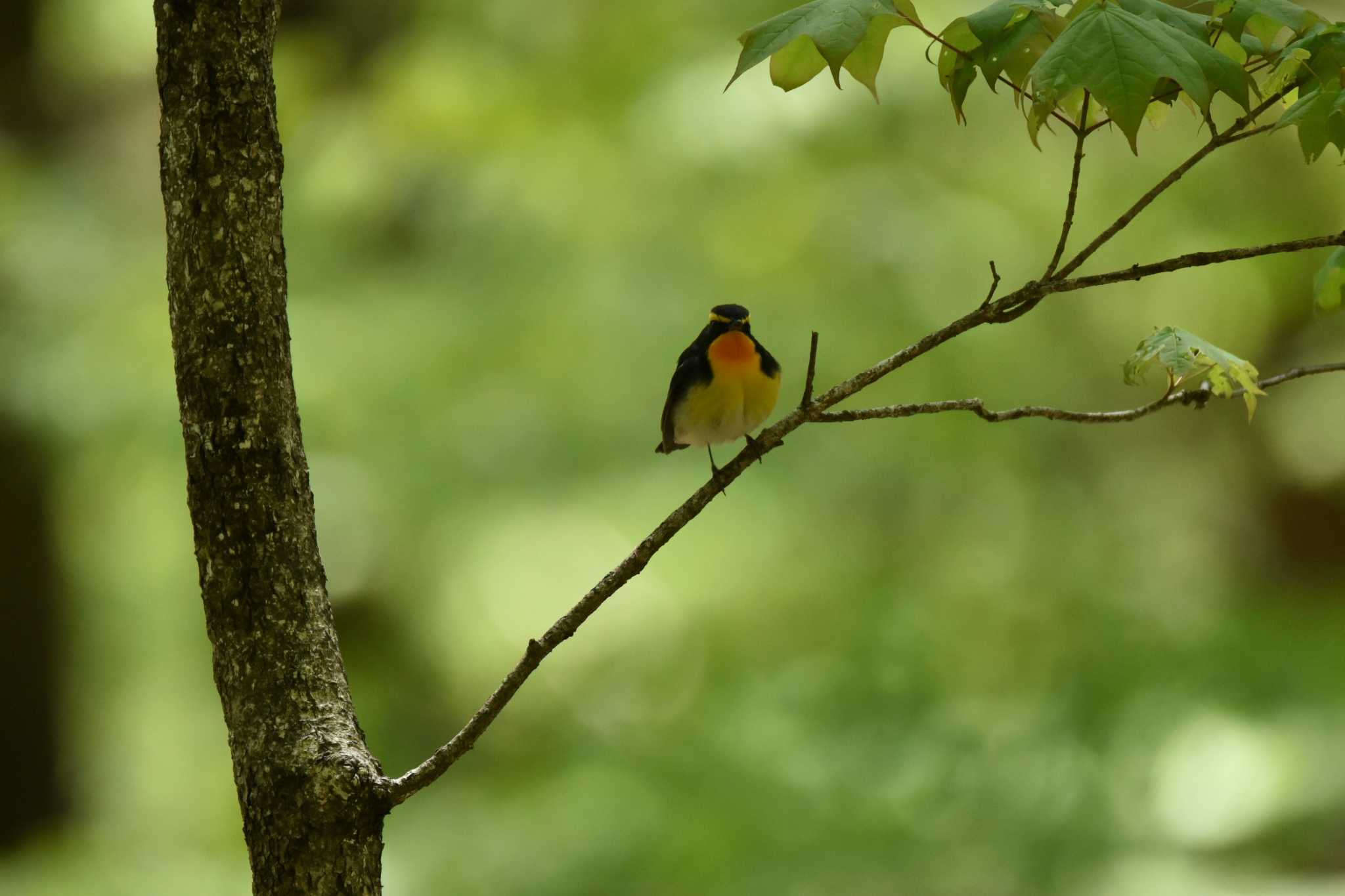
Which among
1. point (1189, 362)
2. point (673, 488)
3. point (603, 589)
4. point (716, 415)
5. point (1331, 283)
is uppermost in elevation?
point (673, 488)

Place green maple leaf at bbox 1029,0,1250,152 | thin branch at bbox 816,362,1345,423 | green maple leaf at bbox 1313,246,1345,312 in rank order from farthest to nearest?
1. green maple leaf at bbox 1313,246,1345,312
2. thin branch at bbox 816,362,1345,423
3. green maple leaf at bbox 1029,0,1250,152

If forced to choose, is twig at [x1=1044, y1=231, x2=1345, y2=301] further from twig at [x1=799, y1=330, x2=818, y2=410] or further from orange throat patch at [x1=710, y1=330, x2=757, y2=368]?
orange throat patch at [x1=710, y1=330, x2=757, y2=368]

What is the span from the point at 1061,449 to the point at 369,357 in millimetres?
3792

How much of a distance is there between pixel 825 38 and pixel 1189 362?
79 cm

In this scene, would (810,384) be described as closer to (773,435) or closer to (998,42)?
(773,435)

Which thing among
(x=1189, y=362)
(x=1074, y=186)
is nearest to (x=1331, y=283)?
(x=1189, y=362)

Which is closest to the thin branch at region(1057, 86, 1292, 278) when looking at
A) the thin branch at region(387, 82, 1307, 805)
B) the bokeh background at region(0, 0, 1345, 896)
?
the thin branch at region(387, 82, 1307, 805)

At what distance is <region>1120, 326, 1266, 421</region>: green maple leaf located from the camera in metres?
1.82

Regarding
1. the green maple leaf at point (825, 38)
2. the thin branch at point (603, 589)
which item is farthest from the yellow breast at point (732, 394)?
the thin branch at point (603, 589)

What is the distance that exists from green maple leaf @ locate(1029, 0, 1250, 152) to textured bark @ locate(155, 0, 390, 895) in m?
1.04

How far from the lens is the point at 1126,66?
4.74 ft

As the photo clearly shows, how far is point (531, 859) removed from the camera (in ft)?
14.2

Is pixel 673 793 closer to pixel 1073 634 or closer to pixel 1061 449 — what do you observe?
pixel 1073 634

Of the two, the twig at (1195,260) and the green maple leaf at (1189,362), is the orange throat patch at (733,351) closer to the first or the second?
the green maple leaf at (1189,362)
